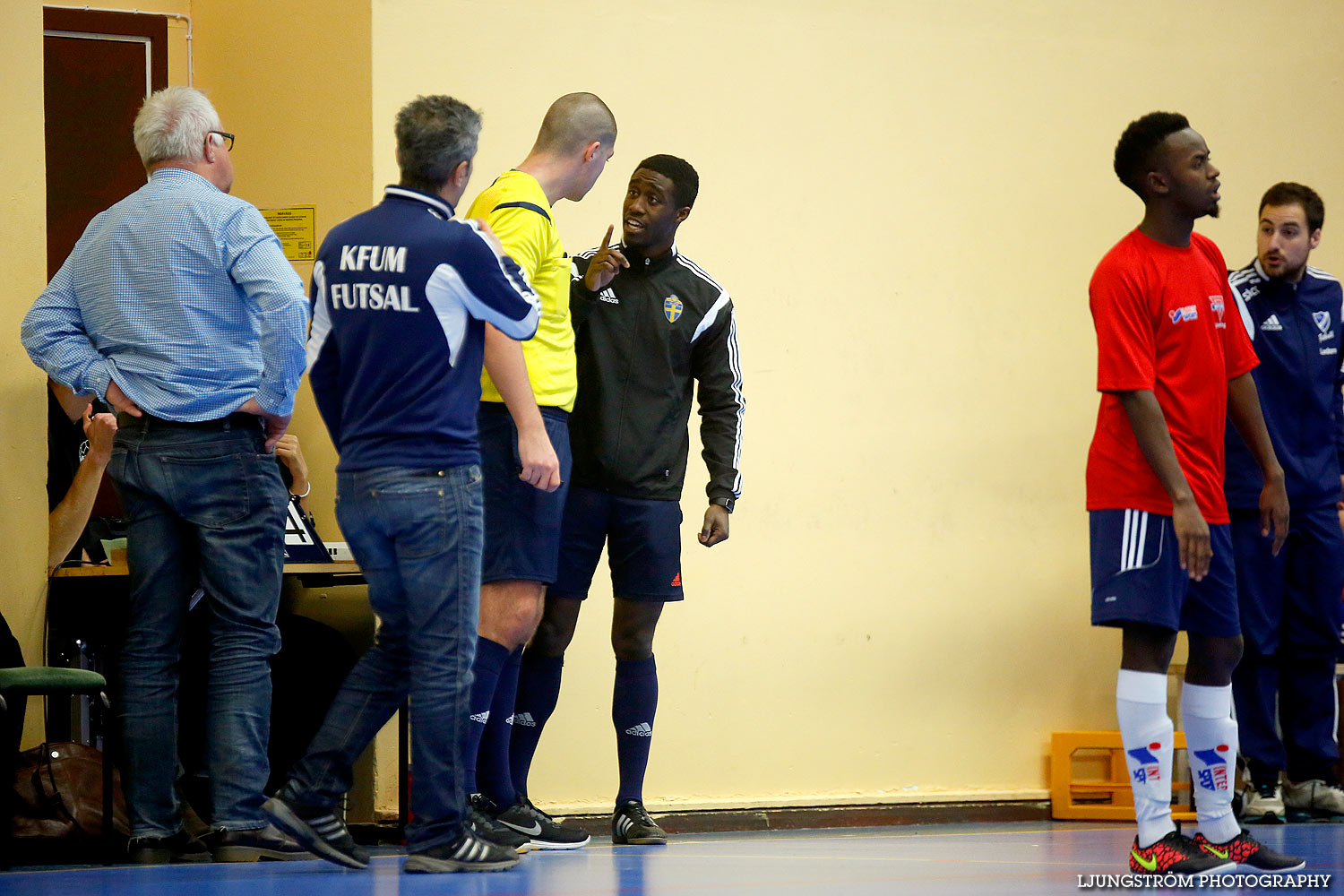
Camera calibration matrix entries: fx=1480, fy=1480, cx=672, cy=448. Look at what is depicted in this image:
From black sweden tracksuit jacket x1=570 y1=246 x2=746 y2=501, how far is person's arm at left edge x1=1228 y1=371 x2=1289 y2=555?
146 cm

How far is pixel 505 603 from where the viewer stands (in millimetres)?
3660

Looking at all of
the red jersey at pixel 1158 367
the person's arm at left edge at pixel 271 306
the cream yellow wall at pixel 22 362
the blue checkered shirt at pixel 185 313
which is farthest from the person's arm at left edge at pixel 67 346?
the red jersey at pixel 1158 367

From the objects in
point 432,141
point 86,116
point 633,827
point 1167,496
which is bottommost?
point 633,827

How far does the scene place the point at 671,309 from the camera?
4344mm

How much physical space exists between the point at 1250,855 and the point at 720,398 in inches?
78.0

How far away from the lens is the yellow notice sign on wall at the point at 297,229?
5188 millimetres

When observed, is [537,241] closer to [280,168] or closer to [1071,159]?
[280,168]

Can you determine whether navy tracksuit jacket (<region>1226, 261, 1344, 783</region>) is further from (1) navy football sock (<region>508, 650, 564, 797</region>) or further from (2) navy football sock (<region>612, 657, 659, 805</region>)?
(1) navy football sock (<region>508, 650, 564, 797</region>)

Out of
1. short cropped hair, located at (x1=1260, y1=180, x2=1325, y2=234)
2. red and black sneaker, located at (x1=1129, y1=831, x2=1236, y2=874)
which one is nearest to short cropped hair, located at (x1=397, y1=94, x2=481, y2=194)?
red and black sneaker, located at (x1=1129, y1=831, x2=1236, y2=874)

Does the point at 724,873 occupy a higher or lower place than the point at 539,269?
lower

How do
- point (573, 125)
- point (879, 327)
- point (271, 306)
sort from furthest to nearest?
point (879, 327)
point (573, 125)
point (271, 306)

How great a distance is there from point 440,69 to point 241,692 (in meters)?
2.39

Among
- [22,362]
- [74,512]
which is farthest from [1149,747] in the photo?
[22,362]

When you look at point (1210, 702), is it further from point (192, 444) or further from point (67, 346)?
point (67, 346)
